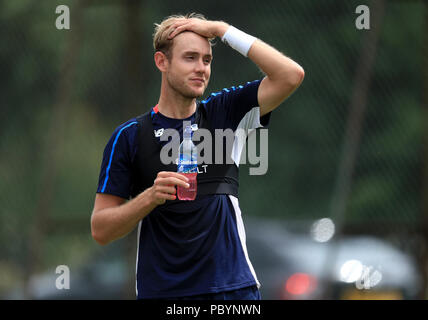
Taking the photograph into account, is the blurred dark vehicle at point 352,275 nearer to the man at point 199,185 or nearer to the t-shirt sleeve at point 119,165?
the man at point 199,185

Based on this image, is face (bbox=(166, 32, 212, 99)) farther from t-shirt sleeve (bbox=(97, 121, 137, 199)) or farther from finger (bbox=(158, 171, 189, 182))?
finger (bbox=(158, 171, 189, 182))

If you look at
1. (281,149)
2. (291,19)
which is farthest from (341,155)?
(291,19)

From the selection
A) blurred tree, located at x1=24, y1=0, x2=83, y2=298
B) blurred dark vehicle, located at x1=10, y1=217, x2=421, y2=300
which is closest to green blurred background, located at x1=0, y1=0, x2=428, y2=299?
blurred tree, located at x1=24, y1=0, x2=83, y2=298

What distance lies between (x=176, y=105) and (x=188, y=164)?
1.43ft

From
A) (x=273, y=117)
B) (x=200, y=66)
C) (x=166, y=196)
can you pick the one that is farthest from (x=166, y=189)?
(x=273, y=117)

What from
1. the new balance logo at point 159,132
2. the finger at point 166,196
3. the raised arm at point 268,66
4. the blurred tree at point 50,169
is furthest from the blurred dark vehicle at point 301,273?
the finger at point 166,196

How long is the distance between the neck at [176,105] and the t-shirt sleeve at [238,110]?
0.10 metres

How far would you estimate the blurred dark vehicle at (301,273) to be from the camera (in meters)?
8.72

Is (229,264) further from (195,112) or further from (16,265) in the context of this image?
(16,265)

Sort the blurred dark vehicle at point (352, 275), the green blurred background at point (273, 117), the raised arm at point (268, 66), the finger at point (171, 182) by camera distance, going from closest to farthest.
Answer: the finger at point (171, 182) → the raised arm at point (268, 66) → the blurred dark vehicle at point (352, 275) → the green blurred background at point (273, 117)

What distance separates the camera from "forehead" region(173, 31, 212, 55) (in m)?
4.27
